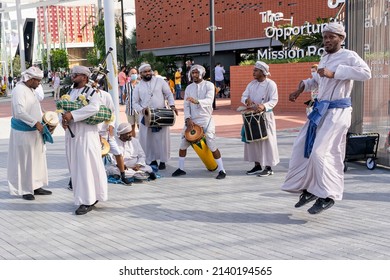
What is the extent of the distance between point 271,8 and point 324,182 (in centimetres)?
2350

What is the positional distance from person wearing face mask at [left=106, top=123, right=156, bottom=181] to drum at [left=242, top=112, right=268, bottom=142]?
5.46 ft

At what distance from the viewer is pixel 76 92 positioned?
7012 mm

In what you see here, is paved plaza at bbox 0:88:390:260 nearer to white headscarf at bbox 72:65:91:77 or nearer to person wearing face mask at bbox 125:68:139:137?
white headscarf at bbox 72:65:91:77

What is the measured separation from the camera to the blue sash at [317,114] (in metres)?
6.09

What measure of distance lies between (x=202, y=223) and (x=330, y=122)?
177 centimetres

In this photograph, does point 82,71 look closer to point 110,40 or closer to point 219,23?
point 110,40

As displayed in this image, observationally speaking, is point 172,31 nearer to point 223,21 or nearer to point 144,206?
point 223,21

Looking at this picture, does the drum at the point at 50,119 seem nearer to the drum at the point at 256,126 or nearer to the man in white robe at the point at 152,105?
the man in white robe at the point at 152,105

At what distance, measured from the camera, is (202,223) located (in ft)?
20.6

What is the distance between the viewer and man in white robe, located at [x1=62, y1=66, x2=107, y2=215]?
265 inches

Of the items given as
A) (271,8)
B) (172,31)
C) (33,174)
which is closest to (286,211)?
(33,174)

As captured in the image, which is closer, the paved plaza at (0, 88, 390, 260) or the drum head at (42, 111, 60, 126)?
the paved plaza at (0, 88, 390, 260)

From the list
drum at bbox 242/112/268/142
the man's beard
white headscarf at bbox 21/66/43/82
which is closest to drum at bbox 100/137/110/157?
white headscarf at bbox 21/66/43/82

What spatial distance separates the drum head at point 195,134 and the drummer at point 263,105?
31.6 inches
